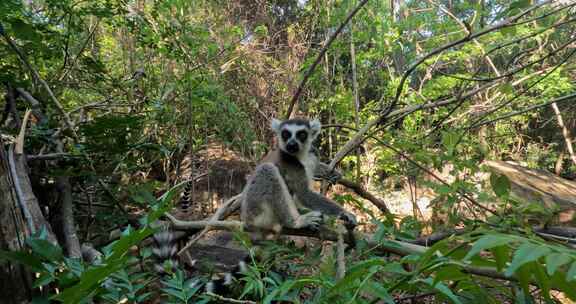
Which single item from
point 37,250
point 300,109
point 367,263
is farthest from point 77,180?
point 300,109

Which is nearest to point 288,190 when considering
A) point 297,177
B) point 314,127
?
point 297,177

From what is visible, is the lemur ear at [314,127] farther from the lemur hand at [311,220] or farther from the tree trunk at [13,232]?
the tree trunk at [13,232]

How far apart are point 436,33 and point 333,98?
2845 mm

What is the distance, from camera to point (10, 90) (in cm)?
293

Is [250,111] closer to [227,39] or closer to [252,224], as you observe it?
[227,39]

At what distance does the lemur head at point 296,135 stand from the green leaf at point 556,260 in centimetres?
342

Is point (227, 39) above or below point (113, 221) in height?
above

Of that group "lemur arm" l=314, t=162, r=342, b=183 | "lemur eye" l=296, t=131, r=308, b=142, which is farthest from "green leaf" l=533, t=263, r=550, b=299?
"lemur eye" l=296, t=131, r=308, b=142

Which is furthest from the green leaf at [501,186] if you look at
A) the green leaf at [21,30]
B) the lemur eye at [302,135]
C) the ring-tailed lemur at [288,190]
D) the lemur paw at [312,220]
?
the green leaf at [21,30]

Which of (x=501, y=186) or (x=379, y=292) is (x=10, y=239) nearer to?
(x=379, y=292)

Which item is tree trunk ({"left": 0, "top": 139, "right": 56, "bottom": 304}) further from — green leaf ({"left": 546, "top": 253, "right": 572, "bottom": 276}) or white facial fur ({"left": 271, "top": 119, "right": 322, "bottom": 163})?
white facial fur ({"left": 271, "top": 119, "right": 322, "bottom": 163})

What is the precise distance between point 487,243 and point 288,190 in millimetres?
3063

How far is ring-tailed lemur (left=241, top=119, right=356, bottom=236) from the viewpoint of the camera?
11.5 ft

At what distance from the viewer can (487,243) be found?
2.79 ft
